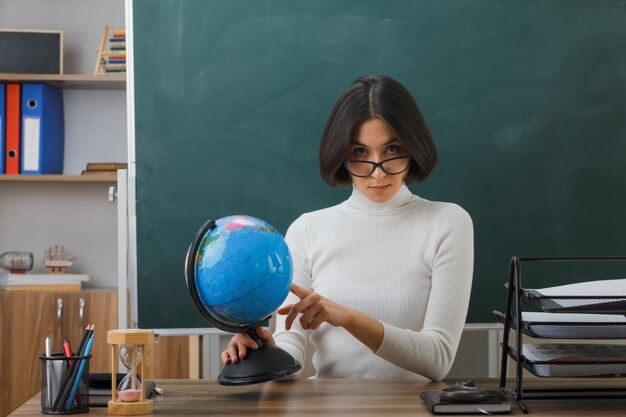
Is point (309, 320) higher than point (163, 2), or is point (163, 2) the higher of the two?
point (163, 2)

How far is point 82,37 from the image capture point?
12.3 ft

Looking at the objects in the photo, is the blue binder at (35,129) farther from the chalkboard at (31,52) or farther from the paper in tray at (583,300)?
the paper in tray at (583,300)

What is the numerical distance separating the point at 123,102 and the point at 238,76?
115 cm

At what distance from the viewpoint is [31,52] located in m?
3.51

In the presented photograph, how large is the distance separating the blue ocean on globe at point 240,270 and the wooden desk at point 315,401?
0.16 m

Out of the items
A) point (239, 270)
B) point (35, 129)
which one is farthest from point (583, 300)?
point (35, 129)

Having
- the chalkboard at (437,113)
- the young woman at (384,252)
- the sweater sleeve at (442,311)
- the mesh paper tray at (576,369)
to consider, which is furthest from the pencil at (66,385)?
the chalkboard at (437,113)

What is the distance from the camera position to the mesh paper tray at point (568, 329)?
150 cm

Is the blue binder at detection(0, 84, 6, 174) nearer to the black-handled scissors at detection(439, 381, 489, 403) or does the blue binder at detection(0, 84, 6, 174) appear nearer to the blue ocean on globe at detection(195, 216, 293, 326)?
the blue ocean on globe at detection(195, 216, 293, 326)

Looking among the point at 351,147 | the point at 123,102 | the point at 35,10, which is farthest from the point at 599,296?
the point at 35,10

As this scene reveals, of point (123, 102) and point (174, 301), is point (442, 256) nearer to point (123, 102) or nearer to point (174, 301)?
point (174, 301)

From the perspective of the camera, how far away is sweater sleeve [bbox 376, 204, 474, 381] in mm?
1839

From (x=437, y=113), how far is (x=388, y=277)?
89 cm

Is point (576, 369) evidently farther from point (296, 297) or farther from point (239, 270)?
point (296, 297)
